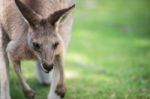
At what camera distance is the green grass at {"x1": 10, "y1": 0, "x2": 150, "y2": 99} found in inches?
331

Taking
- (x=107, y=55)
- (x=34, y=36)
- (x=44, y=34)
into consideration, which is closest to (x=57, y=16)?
(x=44, y=34)

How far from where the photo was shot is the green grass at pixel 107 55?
8.41m

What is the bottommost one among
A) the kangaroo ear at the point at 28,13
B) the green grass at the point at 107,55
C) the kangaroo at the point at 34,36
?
the green grass at the point at 107,55

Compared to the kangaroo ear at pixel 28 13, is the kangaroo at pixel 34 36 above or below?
below

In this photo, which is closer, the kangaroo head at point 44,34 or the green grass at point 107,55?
the kangaroo head at point 44,34

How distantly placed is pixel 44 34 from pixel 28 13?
0.31m

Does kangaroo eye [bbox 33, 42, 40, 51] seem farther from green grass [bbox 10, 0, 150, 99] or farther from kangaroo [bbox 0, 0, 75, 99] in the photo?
green grass [bbox 10, 0, 150, 99]

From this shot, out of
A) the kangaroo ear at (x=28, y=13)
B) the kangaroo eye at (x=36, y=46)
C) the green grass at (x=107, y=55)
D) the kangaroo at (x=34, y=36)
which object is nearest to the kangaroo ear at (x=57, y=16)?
the kangaroo at (x=34, y=36)

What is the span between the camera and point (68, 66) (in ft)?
38.8

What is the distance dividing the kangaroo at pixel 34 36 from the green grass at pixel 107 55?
2.99 feet

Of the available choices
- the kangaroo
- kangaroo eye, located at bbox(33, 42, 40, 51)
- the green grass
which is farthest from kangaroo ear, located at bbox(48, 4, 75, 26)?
the green grass

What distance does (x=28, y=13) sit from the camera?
632 cm

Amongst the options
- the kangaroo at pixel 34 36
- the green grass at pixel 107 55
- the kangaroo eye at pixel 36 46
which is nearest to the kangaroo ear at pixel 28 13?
the kangaroo at pixel 34 36

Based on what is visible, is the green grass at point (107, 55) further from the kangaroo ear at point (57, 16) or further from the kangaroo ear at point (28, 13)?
the kangaroo ear at point (28, 13)
